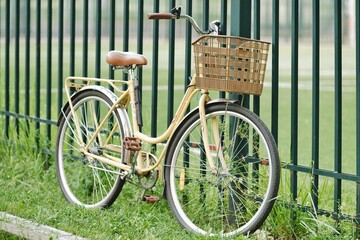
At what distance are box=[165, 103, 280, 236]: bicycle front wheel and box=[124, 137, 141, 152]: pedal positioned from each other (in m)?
0.27

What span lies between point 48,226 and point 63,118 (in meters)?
1.11

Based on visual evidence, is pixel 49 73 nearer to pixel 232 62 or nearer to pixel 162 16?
pixel 162 16

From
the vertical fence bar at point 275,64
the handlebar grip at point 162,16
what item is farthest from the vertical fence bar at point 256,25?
the handlebar grip at point 162,16

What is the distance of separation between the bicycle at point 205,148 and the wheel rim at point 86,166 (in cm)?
1

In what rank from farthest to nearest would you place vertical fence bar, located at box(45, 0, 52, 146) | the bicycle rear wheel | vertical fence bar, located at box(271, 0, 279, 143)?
vertical fence bar, located at box(45, 0, 52, 146) → the bicycle rear wheel → vertical fence bar, located at box(271, 0, 279, 143)

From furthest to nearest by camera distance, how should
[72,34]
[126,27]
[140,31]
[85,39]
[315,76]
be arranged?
[72,34] → [85,39] → [126,27] → [140,31] → [315,76]

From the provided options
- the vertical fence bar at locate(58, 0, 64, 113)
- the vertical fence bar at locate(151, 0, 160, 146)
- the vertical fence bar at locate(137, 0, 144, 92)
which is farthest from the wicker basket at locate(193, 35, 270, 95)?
the vertical fence bar at locate(58, 0, 64, 113)

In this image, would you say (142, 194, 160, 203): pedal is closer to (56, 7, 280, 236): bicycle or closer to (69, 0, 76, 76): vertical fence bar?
(56, 7, 280, 236): bicycle

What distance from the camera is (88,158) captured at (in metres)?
6.58

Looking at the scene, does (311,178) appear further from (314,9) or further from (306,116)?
(306,116)

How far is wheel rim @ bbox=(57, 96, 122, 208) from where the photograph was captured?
21.5 feet

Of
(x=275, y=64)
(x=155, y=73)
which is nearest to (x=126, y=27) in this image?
(x=155, y=73)

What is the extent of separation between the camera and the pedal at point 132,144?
6.08m

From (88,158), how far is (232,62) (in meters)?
1.65
